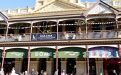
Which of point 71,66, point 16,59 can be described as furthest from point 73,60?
point 16,59

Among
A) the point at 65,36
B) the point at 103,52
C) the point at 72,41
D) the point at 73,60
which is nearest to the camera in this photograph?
the point at 103,52

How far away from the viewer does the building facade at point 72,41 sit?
1784 cm

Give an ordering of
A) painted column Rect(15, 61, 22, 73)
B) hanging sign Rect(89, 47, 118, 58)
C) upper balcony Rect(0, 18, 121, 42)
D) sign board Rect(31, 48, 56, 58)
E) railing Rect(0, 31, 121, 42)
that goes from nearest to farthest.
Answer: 1. hanging sign Rect(89, 47, 118, 58)
2. railing Rect(0, 31, 121, 42)
3. upper balcony Rect(0, 18, 121, 42)
4. sign board Rect(31, 48, 56, 58)
5. painted column Rect(15, 61, 22, 73)

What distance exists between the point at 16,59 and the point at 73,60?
23.9 feet

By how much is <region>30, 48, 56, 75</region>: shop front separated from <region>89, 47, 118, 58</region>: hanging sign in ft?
13.1

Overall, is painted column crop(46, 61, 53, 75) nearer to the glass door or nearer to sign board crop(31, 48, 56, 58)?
sign board crop(31, 48, 56, 58)

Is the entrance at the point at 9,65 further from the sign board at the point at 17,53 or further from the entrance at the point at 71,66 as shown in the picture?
the entrance at the point at 71,66

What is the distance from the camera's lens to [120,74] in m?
19.1

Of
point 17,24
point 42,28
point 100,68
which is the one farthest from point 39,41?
point 100,68

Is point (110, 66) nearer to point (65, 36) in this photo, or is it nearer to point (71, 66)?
point (71, 66)

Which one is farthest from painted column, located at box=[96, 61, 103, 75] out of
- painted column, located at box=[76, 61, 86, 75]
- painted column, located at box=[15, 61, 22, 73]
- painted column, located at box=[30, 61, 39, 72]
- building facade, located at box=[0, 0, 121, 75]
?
painted column, located at box=[15, 61, 22, 73]

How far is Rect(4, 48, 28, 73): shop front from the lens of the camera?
1978 centimetres

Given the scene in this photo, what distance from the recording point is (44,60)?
74.0ft

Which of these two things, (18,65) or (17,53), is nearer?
(17,53)
